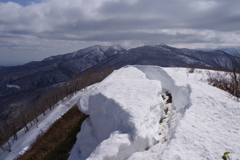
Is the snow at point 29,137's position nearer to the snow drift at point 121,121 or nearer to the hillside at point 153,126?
the snow drift at point 121,121

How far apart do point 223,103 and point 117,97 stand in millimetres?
8389

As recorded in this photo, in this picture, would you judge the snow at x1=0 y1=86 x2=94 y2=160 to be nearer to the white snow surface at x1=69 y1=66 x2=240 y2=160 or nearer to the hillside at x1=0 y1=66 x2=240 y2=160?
the hillside at x1=0 y1=66 x2=240 y2=160

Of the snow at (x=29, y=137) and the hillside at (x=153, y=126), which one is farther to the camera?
the snow at (x=29, y=137)

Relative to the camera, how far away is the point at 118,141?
8.77m

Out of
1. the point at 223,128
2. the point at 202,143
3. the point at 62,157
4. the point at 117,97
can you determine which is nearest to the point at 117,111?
the point at 117,97

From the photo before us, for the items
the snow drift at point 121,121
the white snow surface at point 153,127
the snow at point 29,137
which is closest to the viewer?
the white snow surface at point 153,127

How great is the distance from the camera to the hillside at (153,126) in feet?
25.7

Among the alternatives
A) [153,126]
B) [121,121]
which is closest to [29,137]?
[121,121]

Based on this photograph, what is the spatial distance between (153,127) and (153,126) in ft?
0.30

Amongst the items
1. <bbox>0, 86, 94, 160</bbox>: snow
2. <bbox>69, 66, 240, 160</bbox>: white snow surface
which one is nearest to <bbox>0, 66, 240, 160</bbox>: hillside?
<bbox>69, 66, 240, 160</bbox>: white snow surface

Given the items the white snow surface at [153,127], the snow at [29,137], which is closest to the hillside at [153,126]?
the white snow surface at [153,127]

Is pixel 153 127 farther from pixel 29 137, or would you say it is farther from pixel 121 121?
pixel 29 137

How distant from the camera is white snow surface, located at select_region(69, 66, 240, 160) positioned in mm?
7801

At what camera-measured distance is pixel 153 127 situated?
11625 millimetres
